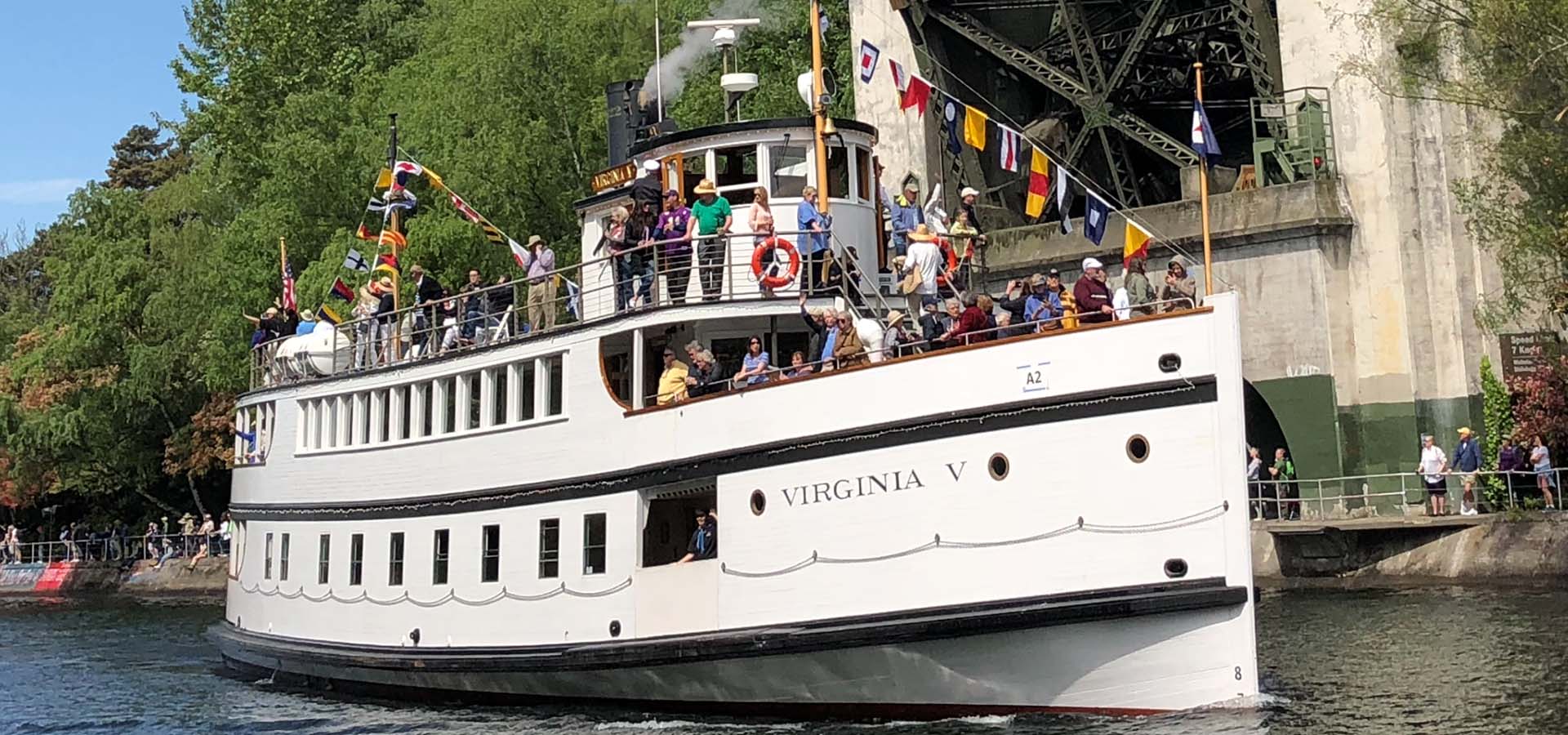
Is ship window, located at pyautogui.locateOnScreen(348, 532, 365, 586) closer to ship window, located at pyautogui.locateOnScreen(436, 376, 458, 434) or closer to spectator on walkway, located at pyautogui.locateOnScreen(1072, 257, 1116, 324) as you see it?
ship window, located at pyautogui.locateOnScreen(436, 376, 458, 434)

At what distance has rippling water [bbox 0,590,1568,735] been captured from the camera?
1520cm

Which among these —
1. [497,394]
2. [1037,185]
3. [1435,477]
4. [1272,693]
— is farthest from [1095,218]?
[1435,477]

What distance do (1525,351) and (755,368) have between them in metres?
18.3

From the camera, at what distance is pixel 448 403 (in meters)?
20.2

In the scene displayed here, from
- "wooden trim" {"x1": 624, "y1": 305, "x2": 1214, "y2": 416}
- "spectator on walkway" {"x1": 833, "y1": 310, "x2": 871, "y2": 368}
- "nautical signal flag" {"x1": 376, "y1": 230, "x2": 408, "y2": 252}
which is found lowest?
"wooden trim" {"x1": 624, "y1": 305, "x2": 1214, "y2": 416}

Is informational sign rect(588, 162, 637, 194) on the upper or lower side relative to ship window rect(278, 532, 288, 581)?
upper

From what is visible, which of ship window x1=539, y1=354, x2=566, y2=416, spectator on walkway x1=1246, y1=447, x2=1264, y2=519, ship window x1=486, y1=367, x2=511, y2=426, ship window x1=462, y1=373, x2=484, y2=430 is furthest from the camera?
spectator on walkway x1=1246, y1=447, x2=1264, y2=519

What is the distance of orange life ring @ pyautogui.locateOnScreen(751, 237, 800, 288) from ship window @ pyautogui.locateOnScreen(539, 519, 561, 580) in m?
3.22

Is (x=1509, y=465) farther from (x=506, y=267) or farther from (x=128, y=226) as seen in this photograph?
(x=128, y=226)

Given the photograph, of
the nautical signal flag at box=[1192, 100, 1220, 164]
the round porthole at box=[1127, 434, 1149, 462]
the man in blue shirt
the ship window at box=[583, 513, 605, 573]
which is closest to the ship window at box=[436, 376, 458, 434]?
the ship window at box=[583, 513, 605, 573]

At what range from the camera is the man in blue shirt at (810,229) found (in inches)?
685

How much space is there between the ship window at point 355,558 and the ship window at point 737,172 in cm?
607

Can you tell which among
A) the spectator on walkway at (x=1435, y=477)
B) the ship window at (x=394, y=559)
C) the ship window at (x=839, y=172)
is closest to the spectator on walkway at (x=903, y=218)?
the ship window at (x=839, y=172)

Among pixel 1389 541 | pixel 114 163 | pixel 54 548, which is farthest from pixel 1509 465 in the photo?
pixel 114 163
